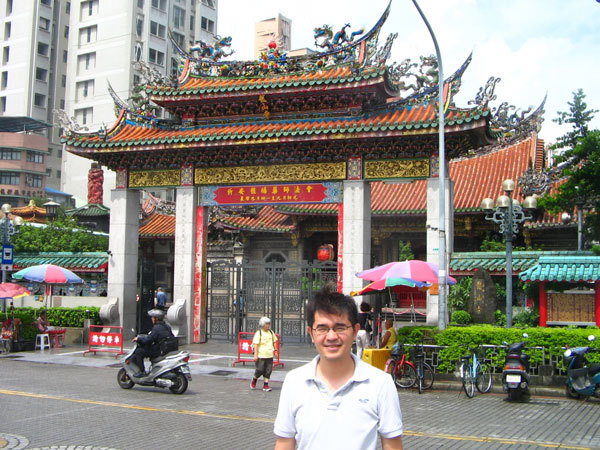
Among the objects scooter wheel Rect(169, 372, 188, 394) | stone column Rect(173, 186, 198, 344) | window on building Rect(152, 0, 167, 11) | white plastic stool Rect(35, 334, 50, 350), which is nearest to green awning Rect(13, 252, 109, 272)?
stone column Rect(173, 186, 198, 344)

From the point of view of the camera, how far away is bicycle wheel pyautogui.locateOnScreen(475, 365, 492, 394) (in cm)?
1334

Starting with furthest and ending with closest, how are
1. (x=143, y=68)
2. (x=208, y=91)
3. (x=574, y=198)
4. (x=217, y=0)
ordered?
(x=217, y=0) < (x=143, y=68) < (x=208, y=91) < (x=574, y=198)

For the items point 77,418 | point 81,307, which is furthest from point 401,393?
point 81,307

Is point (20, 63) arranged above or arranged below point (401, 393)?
above

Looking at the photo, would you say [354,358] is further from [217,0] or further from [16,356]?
[217,0]

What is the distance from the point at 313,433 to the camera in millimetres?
3686

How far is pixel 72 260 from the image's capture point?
87.9 ft

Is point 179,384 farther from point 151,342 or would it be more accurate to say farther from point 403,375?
point 403,375

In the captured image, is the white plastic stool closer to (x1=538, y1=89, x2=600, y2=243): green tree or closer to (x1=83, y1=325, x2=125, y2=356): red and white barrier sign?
(x1=83, y1=325, x2=125, y2=356): red and white barrier sign

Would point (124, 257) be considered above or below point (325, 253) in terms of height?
below

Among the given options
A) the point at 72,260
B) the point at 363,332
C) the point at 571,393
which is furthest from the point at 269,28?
the point at 571,393

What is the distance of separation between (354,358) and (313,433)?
50 centimetres

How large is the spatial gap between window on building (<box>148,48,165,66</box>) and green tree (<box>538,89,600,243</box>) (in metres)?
48.1

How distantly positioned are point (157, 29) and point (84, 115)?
10423 mm
